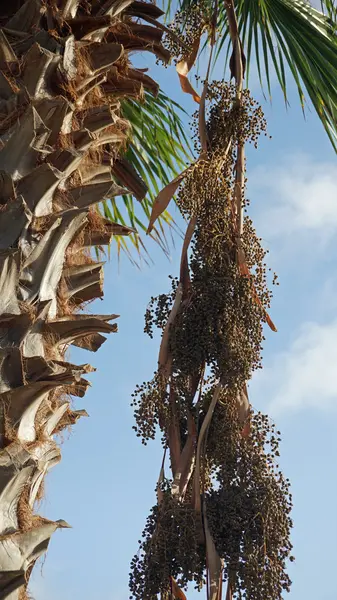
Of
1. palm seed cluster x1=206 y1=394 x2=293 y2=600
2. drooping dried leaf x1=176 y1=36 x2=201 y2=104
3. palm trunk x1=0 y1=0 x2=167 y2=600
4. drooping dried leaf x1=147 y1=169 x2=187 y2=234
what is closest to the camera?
palm trunk x1=0 y1=0 x2=167 y2=600

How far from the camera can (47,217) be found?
2926 millimetres

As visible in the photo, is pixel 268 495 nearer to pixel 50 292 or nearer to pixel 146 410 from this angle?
pixel 146 410

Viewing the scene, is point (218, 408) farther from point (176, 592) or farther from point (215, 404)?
point (176, 592)

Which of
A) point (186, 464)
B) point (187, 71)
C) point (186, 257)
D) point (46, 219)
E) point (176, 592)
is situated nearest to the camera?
point (46, 219)

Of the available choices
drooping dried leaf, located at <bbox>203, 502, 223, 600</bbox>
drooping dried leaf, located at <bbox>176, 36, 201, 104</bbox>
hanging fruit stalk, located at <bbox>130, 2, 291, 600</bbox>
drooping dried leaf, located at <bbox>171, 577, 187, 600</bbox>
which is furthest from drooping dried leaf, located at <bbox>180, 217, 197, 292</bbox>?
drooping dried leaf, located at <bbox>171, 577, 187, 600</bbox>

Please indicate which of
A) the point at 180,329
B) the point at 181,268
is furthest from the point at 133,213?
the point at 180,329

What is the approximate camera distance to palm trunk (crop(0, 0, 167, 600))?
101 inches

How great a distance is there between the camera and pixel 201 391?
4.41 metres

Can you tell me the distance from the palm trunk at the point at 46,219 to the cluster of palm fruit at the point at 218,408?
2.99ft

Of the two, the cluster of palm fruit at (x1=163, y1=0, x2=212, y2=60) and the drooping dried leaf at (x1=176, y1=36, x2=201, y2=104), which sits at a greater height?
the cluster of palm fruit at (x1=163, y1=0, x2=212, y2=60)

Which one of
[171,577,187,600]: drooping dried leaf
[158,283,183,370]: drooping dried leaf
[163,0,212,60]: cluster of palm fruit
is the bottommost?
[171,577,187,600]: drooping dried leaf

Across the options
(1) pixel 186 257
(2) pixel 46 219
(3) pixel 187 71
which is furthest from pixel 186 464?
(3) pixel 187 71

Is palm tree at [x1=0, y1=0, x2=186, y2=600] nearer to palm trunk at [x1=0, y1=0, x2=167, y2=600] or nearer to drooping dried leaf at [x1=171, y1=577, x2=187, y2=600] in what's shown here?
palm trunk at [x1=0, y1=0, x2=167, y2=600]

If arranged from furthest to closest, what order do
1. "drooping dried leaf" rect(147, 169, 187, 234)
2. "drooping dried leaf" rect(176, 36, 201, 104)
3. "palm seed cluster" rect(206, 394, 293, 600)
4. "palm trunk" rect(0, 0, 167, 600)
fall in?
1. "drooping dried leaf" rect(176, 36, 201, 104)
2. "drooping dried leaf" rect(147, 169, 187, 234)
3. "palm seed cluster" rect(206, 394, 293, 600)
4. "palm trunk" rect(0, 0, 167, 600)
